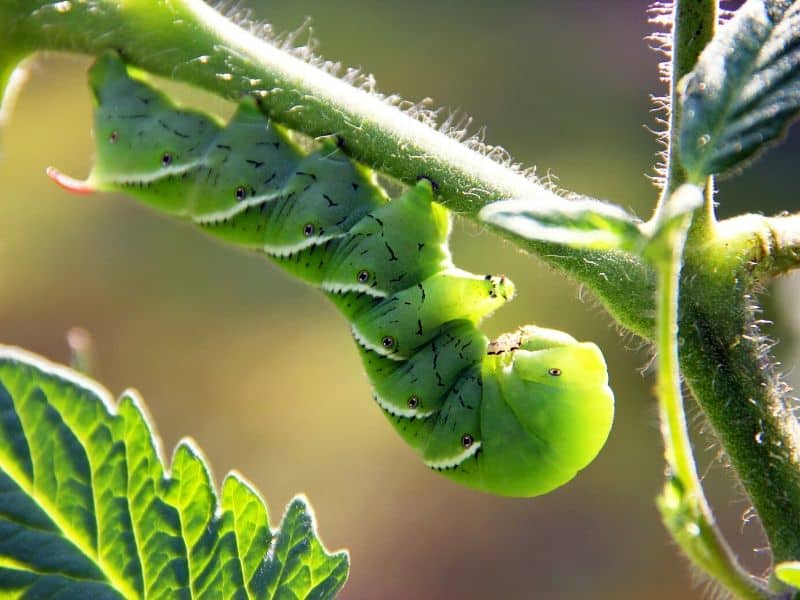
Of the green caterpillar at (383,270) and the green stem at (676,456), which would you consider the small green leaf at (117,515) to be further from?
the green caterpillar at (383,270)

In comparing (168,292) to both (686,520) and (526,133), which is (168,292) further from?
(686,520)

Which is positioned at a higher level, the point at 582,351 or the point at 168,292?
the point at 168,292

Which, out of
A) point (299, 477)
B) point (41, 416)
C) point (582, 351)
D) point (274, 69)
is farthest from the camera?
point (299, 477)

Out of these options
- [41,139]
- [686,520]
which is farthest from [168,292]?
[686,520]

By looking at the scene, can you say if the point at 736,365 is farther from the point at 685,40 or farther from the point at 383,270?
the point at 383,270

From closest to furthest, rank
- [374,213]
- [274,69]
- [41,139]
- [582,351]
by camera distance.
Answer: [274,69]
[582,351]
[374,213]
[41,139]

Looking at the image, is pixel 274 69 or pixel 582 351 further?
pixel 582 351

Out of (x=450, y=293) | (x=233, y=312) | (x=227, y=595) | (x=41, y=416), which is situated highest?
(x=233, y=312)
